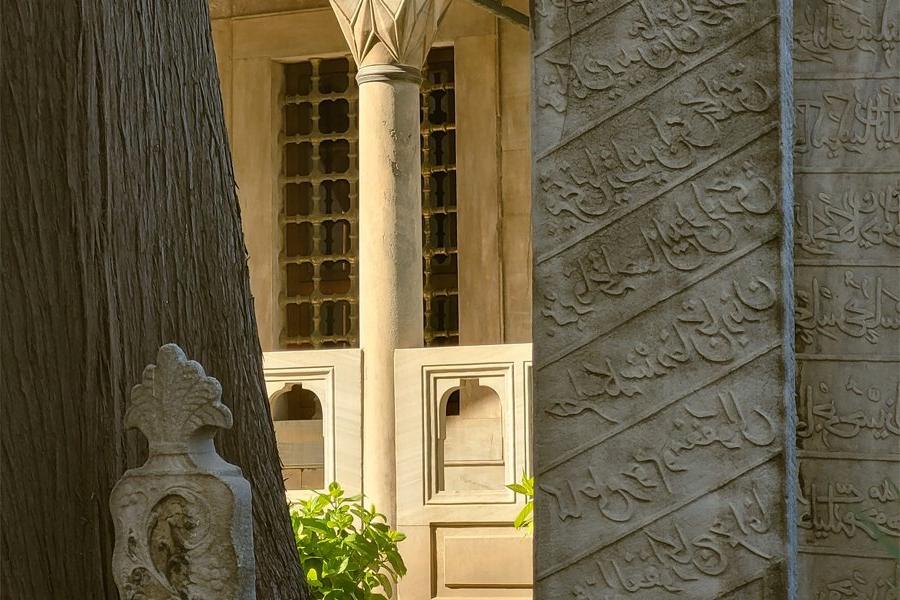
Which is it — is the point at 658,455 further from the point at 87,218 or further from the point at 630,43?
the point at 87,218

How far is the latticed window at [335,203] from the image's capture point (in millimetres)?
11250

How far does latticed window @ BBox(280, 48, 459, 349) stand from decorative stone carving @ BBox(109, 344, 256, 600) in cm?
754

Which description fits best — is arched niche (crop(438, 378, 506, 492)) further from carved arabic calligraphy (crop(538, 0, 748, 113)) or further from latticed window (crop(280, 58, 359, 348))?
carved arabic calligraphy (crop(538, 0, 748, 113))

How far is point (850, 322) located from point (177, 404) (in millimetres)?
1797

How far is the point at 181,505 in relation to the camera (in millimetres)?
3570

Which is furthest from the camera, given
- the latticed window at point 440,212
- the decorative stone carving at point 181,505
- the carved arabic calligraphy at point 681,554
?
the latticed window at point 440,212

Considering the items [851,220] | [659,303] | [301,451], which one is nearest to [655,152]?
[659,303]

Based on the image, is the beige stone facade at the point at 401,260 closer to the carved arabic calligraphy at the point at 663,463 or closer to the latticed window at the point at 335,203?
the latticed window at the point at 335,203

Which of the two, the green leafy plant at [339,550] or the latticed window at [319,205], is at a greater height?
the latticed window at [319,205]

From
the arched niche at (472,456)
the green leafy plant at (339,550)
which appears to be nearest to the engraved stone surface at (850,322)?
the green leafy plant at (339,550)

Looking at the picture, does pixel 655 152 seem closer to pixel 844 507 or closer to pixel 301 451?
pixel 844 507

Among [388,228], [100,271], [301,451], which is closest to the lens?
[100,271]

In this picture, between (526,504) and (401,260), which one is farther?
(401,260)

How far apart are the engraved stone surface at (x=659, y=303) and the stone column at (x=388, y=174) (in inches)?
180
